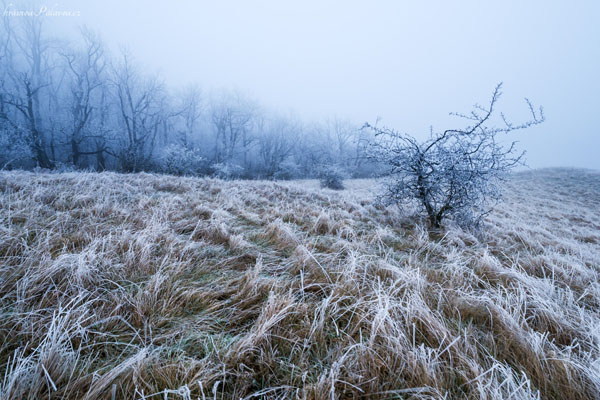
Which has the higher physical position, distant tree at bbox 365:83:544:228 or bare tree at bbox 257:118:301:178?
bare tree at bbox 257:118:301:178

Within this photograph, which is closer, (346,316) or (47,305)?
(47,305)

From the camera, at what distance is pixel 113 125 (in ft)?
68.9

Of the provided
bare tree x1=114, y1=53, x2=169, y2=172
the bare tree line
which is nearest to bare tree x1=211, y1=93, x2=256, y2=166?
the bare tree line

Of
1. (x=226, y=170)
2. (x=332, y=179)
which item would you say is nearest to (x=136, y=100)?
(x=226, y=170)

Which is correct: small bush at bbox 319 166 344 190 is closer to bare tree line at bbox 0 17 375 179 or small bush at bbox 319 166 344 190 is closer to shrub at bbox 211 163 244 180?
bare tree line at bbox 0 17 375 179

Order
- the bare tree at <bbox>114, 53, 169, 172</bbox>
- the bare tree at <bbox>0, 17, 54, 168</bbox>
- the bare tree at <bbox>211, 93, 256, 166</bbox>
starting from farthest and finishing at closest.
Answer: the bare tree at <bbox>211, 93, 256, 166</bbox> → the bare tree at <bbox>114, 53, 169, 172</bbox> → the bare tree at <bbox>0, 17, 54, 168</bbox>

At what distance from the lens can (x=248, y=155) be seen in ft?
100

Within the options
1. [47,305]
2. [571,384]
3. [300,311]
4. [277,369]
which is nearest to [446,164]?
[571,384]

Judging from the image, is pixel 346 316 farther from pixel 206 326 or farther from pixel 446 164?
pixel 446 164

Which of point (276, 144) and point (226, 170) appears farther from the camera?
point (276, 144)

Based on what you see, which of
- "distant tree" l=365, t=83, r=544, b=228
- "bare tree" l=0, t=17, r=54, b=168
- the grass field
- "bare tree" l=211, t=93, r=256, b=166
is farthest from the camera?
"bare tree" l=211, t=93, r=256, b=166

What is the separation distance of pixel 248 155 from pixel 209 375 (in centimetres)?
3148

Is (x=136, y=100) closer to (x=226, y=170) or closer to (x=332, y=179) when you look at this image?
(x=226, y=170)

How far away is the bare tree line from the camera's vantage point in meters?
15.0
